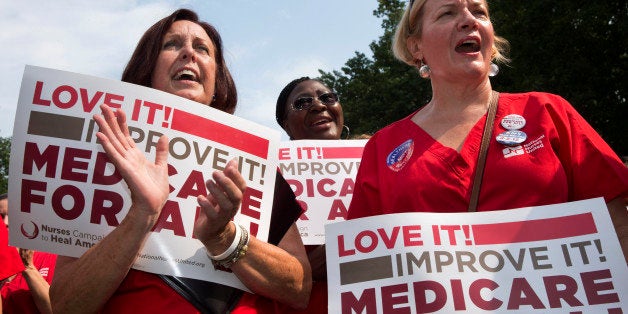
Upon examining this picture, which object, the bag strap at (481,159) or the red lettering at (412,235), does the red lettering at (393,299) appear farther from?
the bag strap at (481,159)

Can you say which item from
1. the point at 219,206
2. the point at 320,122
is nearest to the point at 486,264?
the point at 219,206

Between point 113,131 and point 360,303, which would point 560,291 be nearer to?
point 360,303

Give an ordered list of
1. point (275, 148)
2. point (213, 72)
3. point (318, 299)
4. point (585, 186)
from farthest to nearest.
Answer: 1. point (213, 72)
2. point (318, 299)
3. point (275, 148)
4. point (585, 186)

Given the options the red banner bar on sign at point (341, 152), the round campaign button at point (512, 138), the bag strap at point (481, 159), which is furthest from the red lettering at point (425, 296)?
the red banner bar on sign at point (341, 152)

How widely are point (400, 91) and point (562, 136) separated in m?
Result: 20.9

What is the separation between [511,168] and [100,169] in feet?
5.32

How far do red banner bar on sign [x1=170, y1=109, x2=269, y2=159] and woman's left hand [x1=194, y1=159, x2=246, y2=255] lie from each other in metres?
0.35

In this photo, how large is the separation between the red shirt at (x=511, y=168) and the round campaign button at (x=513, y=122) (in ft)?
0.06

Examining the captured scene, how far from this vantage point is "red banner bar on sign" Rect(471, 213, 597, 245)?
2084mm

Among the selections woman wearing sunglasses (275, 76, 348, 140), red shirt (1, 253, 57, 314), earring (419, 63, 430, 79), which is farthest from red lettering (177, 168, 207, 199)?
red shirt (1, 253, 57, 314)

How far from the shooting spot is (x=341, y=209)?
3695 mm

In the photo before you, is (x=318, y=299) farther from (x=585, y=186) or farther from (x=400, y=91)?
(x=400, y=91)

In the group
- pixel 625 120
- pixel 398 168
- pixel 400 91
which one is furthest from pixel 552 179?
pixel 400 91

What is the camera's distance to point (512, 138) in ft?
7.69
